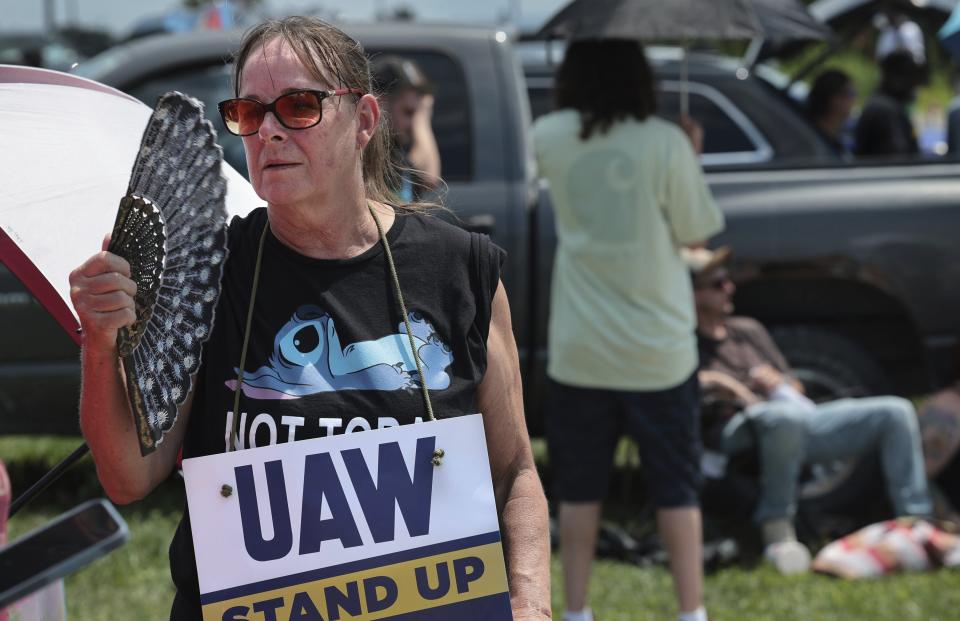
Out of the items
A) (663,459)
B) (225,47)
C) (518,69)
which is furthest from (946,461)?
(225,47)

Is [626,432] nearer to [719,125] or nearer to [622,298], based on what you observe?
[622,298]

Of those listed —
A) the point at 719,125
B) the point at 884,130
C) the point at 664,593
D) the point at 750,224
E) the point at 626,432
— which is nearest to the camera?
the point at 626,432

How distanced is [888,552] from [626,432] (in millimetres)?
1320

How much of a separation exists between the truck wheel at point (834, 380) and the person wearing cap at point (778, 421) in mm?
169

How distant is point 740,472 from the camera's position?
5488mm

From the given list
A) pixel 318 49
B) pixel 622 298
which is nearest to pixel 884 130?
pixel 622 298

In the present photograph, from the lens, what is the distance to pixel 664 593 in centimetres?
468

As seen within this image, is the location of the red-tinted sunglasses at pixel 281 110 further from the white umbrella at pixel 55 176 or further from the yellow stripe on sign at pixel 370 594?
the yellow stripe on sign at pixel 370 594

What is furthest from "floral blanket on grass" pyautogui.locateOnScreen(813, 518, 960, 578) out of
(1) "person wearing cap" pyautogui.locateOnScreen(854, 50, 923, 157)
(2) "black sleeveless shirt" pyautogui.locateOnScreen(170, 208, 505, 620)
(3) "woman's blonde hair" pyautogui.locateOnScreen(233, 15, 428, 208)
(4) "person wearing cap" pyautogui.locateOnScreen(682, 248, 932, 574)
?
(3) "woman's blonde hair" pyautogui.locateOnScreen(233, 15, 428, 208)

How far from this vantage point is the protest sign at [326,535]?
188 centimetres

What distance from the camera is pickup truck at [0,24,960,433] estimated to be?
205 inches

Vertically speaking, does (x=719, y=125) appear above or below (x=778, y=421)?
above

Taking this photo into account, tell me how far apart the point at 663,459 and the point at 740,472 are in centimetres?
141

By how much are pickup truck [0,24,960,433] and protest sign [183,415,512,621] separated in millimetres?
3114
